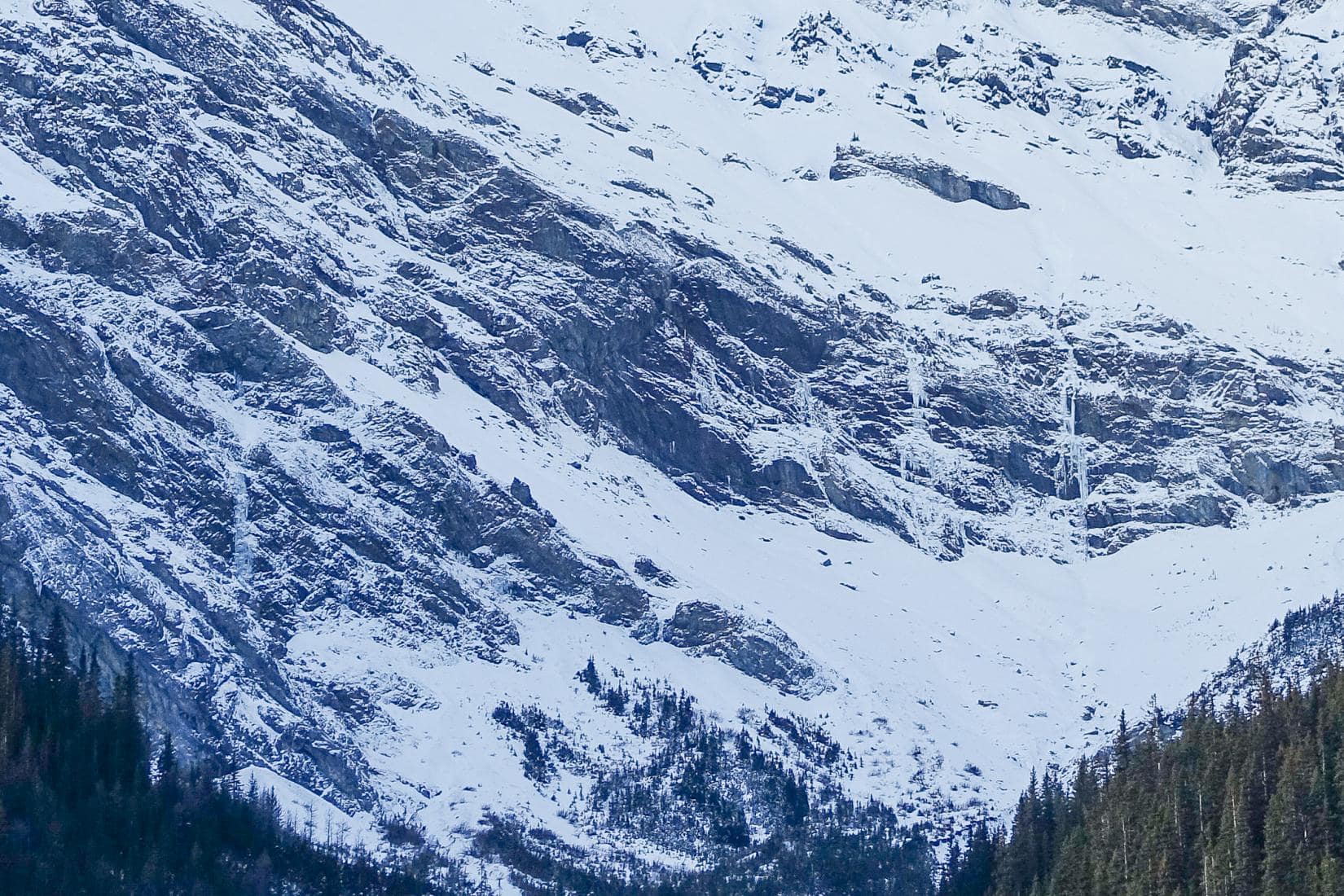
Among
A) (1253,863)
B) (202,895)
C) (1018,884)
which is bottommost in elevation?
(202,895)

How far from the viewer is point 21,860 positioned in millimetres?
176875

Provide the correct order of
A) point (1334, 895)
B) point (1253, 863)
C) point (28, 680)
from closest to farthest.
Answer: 1. point (1334, 895)
2. point (1253, 863)
3. point (28, 680)

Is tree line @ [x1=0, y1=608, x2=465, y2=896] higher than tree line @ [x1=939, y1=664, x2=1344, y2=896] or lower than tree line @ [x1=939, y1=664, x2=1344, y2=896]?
lower

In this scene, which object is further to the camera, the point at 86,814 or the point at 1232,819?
the point at 86,814

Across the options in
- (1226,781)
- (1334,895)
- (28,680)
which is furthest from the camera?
(28,680)

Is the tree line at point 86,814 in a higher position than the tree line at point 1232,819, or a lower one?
lower

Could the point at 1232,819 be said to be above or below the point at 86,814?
above

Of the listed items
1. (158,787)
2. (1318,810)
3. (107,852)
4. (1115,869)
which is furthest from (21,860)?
(1318,810)

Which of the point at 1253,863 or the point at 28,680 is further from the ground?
the point at 1253,863

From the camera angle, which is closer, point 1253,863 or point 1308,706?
point 1253,863

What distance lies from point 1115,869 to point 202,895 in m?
59.9

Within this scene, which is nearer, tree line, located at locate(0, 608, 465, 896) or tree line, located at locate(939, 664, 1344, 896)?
tree line, located at locate(939, 664, 1344, 896)

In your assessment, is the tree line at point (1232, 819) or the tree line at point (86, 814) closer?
the tree line at point (1232, 819)

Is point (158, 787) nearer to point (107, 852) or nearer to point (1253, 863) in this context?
point (107, 852)
